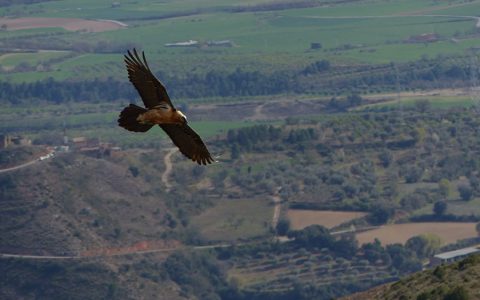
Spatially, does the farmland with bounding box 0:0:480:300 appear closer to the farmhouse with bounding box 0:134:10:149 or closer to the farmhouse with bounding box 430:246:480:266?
the farmhouse with bounding box 0:134:10:149

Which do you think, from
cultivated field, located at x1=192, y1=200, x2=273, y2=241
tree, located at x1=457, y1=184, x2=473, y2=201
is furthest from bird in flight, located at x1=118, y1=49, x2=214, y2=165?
tree, located at x1=457, y1=184, x2=473, y2=201

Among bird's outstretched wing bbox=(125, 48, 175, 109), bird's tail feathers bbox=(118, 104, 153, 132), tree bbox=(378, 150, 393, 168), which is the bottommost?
tree bbox=(378, 150, 393, 168)

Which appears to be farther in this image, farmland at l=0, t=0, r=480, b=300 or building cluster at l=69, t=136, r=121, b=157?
building cluster at l=69, t=136, r=121, b=157

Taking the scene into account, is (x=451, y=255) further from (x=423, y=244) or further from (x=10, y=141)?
(x=10, y=141)

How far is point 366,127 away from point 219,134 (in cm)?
1088

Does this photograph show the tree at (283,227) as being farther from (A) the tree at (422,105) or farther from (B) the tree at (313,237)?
(A) the tree at (422,105)

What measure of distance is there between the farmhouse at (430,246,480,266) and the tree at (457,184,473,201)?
1813cm

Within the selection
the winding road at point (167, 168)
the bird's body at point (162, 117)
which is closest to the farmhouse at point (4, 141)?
the winding road at point (167, 168)

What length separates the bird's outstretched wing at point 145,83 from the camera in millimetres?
26500

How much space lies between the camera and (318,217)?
A: 117 meters

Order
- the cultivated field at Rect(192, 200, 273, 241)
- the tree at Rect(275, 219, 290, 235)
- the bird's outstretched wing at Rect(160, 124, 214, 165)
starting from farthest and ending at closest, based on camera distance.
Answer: the cultivated field at Rect(192, 200, 273, 241) < the tree at Rect(275, 219, 290, 235) < the bird's outstretched wing at Rect(160, 124, 214, 165)

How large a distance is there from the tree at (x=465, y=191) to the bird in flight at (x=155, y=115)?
95919mm

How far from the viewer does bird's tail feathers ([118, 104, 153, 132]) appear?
26172mm

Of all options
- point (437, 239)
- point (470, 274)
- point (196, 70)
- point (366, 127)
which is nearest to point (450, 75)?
point (196, 70)
